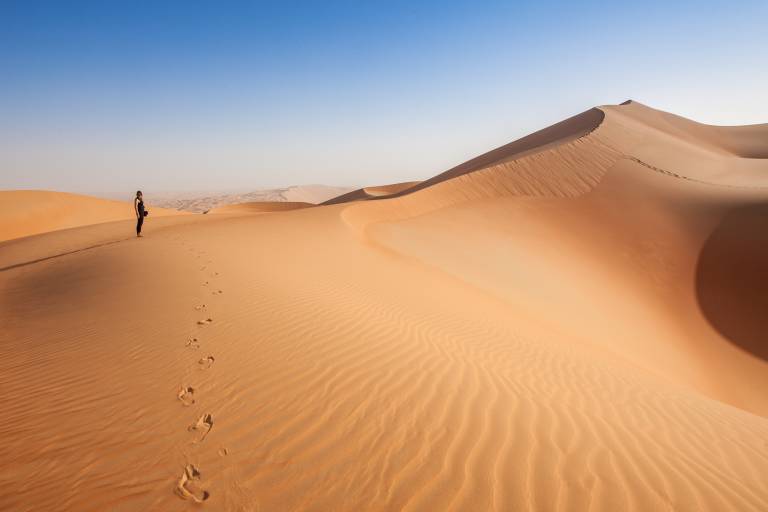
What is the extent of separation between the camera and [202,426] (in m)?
3.07

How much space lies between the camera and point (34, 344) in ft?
16.5

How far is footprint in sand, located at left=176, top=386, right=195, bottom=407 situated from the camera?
3.41 metres

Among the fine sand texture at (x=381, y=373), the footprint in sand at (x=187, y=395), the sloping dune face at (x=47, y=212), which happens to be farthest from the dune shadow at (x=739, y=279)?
the sloping dune face at (x=47, y=212)

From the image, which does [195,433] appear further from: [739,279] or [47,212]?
[47,212]

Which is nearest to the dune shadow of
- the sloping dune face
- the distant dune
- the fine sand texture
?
the fine sand texture

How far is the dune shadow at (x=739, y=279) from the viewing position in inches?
365

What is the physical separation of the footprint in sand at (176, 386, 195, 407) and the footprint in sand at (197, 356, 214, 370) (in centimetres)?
39

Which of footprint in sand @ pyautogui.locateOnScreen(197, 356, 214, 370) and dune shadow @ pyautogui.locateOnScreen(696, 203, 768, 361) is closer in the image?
footprint in sand @ pyautogui.locateOnScreen(197, 356, 214, 370)

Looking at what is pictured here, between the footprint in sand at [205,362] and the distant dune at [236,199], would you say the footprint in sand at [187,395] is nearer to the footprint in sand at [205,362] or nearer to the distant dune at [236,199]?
the footprint in sand at [205,362]

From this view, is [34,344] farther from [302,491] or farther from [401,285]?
[401,285]

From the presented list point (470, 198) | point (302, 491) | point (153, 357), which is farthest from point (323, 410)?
point (470, 198)

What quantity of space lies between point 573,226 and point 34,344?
49.2ft

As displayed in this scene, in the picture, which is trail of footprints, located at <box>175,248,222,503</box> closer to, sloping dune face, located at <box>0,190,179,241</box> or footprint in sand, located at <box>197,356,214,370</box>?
footprint in sand, located at <box>197,356,214,370</box>

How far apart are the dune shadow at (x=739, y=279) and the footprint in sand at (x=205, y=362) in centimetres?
1144
